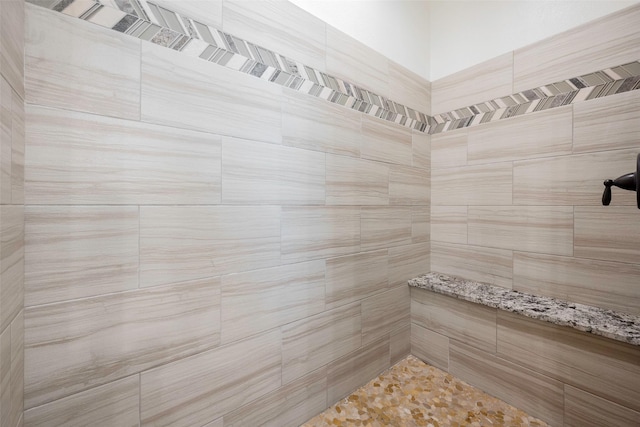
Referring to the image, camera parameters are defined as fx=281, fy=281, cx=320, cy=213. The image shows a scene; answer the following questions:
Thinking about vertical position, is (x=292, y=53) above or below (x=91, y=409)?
above

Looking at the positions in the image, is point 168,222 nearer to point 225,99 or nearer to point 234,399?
point 225,99

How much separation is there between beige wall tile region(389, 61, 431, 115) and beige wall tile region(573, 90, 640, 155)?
74cm

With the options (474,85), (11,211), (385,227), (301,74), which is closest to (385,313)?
(385,227)

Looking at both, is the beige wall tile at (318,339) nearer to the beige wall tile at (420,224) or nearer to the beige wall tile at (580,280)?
the beige wall tile at (420,224)

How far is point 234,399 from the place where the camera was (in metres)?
1.02

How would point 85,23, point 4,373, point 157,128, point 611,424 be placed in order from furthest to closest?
point 611,424 < point 157,128 < point 85,23 < point 4,373

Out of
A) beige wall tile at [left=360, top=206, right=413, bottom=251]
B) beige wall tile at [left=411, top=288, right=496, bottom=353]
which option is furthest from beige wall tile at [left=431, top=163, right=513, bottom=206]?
beige wall tile at [left=411, top=288, right=496, bottom=353]

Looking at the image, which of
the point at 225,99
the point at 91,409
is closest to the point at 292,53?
the point at 225,99

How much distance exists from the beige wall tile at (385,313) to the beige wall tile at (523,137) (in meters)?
0.89

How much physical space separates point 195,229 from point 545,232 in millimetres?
1564

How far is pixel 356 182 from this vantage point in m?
1.39

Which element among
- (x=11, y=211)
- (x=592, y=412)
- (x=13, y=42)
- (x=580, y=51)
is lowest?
(x=592, y=412)

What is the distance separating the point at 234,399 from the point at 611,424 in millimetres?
1455

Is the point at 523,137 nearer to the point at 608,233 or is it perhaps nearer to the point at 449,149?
the point at 449,149
